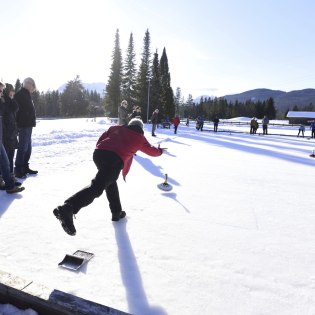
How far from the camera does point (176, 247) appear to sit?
3080mm

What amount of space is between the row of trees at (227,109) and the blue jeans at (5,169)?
95315mm

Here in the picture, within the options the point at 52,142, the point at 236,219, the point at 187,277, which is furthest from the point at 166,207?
the point at 52,142

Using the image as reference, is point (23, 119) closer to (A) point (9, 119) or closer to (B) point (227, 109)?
(A) point (9, 119)

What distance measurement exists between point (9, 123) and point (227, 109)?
109964mm

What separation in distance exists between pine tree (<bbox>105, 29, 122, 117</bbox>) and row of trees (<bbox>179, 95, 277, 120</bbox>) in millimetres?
51226

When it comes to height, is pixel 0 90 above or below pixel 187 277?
above

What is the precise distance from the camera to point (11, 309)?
6.97 feet

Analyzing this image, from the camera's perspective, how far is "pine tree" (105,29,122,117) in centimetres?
4949

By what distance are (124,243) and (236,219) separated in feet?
5.74

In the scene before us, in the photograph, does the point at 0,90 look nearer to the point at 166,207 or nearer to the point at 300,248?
the point at 166,207

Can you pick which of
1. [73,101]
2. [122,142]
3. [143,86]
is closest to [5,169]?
[122,142]

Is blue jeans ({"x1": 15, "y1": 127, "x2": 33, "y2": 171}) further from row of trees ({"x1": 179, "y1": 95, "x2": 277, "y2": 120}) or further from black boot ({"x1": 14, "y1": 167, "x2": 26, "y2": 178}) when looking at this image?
row of trees ({"x1": 179, "y1": 95, "x2": 277, "y2": 120})

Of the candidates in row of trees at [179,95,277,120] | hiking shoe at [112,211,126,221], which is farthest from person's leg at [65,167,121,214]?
row of trees at [179,95,277,120]

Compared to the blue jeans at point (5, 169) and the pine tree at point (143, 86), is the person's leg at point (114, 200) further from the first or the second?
the pine tree at point (143, 86)
